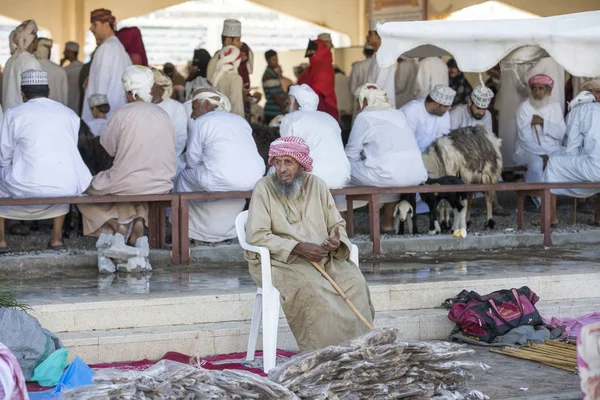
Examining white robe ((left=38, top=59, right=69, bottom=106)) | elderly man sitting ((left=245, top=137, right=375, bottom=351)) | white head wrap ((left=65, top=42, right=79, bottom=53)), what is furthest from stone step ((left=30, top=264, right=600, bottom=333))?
white head wrap ((left=65, top=42, right=79, bottom=53))

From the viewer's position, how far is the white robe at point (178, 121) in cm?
978

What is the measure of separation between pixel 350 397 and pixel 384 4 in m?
11.1

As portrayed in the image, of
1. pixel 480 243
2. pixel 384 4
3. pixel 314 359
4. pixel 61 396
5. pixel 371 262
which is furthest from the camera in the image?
pixel 384 4

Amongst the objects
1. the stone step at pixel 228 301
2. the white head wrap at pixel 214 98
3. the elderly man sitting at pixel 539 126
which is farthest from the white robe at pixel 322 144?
the elderly man sitting at pixel 539 126

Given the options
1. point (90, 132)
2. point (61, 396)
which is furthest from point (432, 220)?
point (61, 396)

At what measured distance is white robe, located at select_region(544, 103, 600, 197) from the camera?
33.6 ft

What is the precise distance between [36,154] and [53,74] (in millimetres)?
3527

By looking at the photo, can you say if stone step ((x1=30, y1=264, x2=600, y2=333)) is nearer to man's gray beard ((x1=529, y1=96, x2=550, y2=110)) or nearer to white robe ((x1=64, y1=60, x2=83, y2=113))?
man's gray beard ((x1=529, y1=96, x2=550, y2=110))

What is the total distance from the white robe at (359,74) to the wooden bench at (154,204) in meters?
4.69

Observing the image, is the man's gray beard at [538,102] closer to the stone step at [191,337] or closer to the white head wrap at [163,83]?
the white head wrap at [163,83]

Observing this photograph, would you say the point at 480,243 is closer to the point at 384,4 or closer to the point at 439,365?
the point at 439,365

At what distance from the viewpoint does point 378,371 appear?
17.6ft

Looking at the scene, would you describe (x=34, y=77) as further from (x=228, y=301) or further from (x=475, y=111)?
(x=475, y=111)

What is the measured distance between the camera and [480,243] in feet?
32.0
